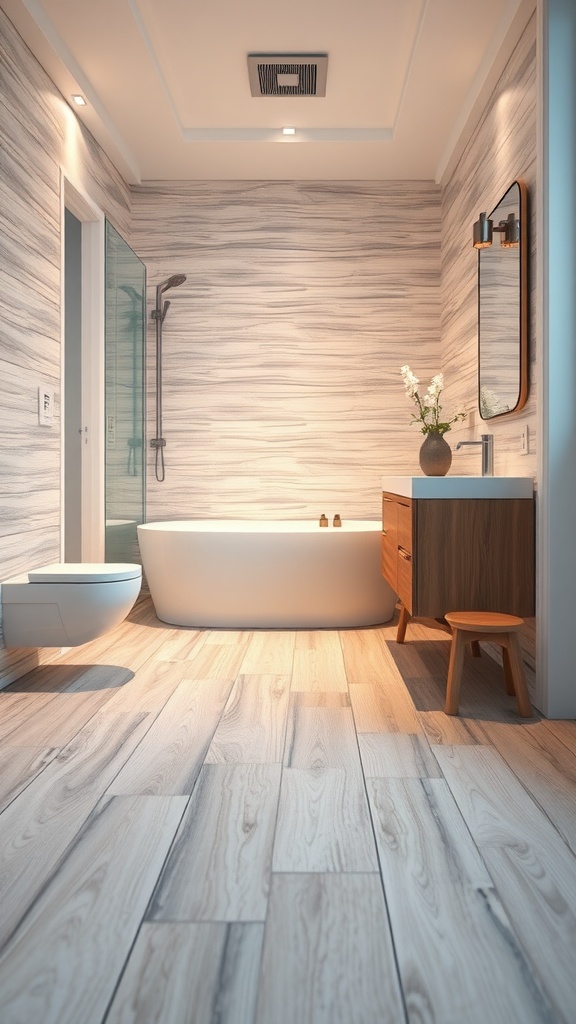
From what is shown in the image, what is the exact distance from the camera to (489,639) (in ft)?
8.77

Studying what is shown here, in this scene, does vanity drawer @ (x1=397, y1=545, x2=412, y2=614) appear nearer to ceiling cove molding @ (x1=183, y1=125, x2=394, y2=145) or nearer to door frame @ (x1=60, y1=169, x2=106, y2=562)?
door frame @ (x1=60, y1=169, x2=106, y2=562)

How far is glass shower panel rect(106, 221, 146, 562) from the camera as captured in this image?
4.27 meters

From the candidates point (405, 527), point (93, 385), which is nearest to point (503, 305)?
point (405, 527)

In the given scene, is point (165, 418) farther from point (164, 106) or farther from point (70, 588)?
point (70, 588)

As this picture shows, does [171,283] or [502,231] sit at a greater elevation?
[171,283]

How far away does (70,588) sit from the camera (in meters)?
2.99

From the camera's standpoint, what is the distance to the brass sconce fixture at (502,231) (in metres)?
3.05

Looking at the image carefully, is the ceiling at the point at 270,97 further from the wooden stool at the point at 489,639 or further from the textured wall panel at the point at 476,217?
the wooden stool at the point at 489,639

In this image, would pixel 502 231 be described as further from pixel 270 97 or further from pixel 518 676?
pixel 518 676

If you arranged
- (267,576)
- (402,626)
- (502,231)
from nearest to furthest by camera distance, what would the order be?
(502,231) < (402,626) < (267,576)

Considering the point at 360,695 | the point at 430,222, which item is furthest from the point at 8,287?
the point at 430,222

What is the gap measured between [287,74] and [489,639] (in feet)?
9.26

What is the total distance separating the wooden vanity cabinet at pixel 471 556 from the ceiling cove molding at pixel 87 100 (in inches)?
94.8

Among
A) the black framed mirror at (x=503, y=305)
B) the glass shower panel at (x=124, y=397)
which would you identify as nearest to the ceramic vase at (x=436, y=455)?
the black framed mirror at (x=503, y=305)
